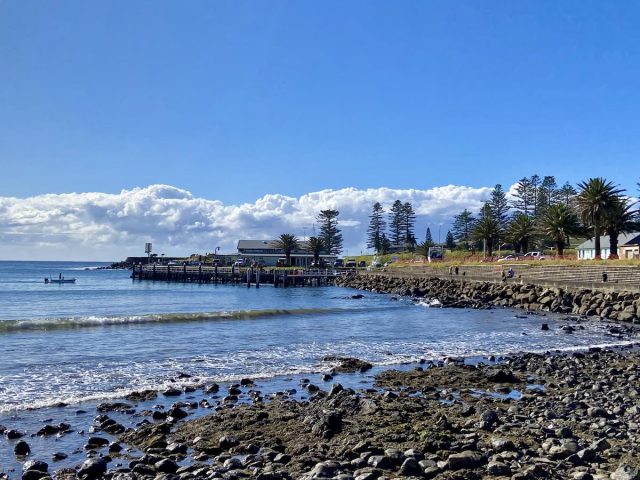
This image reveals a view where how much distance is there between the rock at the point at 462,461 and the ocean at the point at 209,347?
6.08m

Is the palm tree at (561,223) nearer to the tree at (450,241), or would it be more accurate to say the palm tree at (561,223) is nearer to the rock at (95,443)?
the rock at (95,443)

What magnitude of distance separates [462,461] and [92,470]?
18.0 feet

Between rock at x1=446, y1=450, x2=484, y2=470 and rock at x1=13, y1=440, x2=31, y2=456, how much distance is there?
7106 millimetres

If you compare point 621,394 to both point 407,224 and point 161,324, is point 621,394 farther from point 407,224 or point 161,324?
point 407,224

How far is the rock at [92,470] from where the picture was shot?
8.34m

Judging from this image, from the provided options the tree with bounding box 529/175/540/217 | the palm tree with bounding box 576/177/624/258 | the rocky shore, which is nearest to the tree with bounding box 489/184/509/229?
the tree with bounding box 529/175/540/217

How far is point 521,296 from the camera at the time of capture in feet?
141

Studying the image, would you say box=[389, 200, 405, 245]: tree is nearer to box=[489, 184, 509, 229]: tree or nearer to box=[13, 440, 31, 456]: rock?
box=[489, 184, 509, 229]: tree

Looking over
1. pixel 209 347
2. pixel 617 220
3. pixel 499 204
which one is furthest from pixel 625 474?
pixel 499 204

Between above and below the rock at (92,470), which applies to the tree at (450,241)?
above

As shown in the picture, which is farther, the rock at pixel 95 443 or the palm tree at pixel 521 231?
the palm tree at pixel 521 231

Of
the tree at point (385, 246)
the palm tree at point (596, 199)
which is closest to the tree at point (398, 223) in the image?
the tree at point (385, 246)

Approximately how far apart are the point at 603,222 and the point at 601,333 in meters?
30.5

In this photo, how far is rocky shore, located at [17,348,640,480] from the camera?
8070 millimetres
